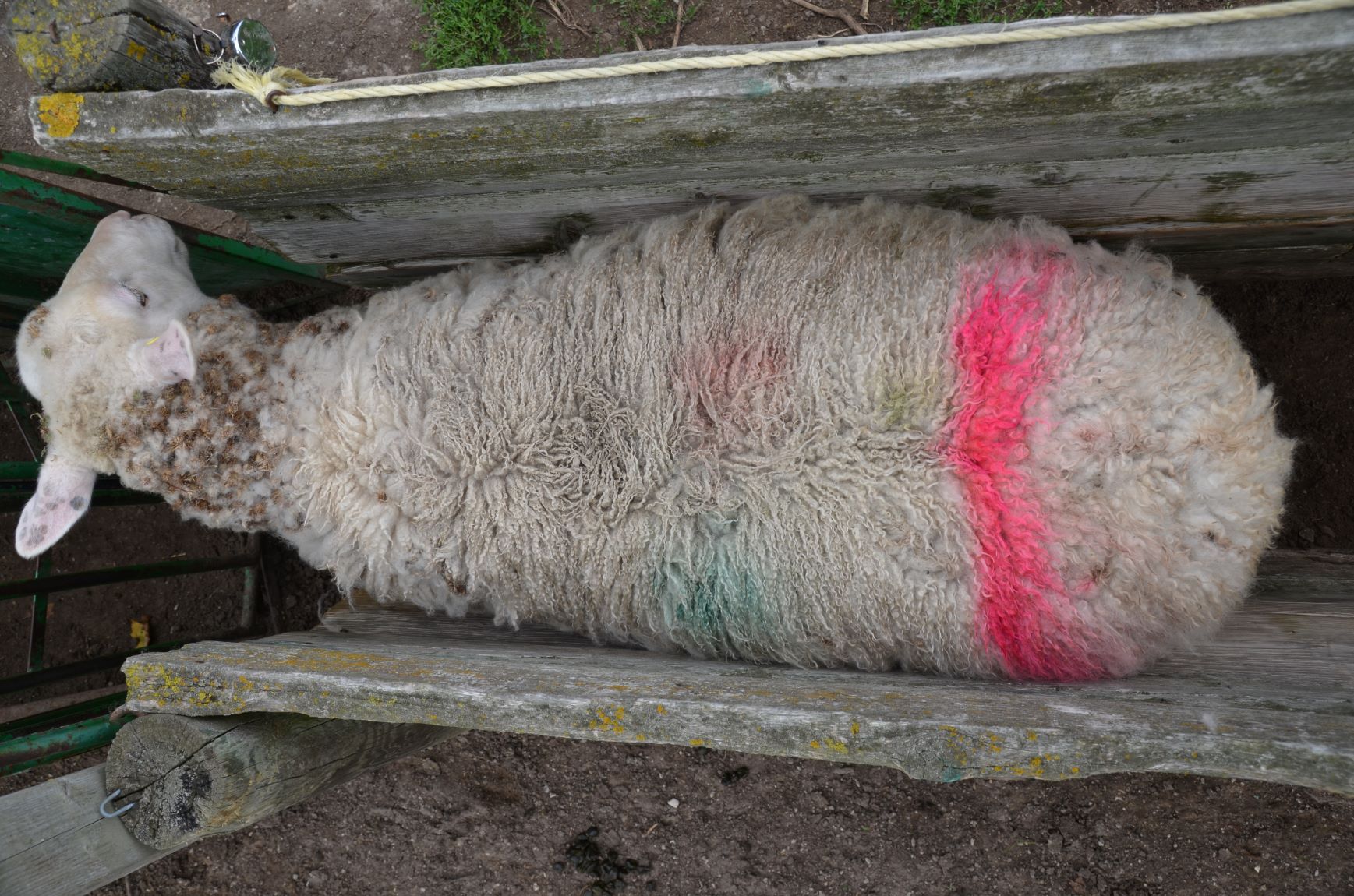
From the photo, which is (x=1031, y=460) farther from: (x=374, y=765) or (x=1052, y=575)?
(x=374, y=765)

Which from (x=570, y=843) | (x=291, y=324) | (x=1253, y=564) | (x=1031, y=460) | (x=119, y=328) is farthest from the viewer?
(x=570, y=843)

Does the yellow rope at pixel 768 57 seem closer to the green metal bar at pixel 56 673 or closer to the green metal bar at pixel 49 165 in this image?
the green metal bar at pixel 49 165

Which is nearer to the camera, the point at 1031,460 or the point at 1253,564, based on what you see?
the point at 1031,460

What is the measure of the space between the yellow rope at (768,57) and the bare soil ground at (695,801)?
1.55 metres

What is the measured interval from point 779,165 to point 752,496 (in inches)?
28.1

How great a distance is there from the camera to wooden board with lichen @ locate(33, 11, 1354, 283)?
1.37 m

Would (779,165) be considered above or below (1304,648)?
above

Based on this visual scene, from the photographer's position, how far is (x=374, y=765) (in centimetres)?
223

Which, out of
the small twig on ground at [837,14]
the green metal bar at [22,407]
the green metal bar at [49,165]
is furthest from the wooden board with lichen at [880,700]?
the small twig on ground at [837,14]

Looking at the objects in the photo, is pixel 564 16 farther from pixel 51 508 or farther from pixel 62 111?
pixel 51 508

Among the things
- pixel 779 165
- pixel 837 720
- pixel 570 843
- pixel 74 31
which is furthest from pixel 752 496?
pixel 570 843

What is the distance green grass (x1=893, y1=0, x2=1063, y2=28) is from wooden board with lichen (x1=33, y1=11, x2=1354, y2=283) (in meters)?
1.10

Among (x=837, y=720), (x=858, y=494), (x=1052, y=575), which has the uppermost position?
(x=858, y=494)

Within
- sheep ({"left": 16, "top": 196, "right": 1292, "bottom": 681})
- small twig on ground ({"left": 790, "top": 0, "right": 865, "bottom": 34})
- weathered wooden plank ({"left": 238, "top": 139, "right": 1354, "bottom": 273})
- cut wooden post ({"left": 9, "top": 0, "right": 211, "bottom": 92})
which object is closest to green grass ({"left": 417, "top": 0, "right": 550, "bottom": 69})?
small twig on ground ({"left": 790, "top": 0, "right": 865, "bottom": 34})
